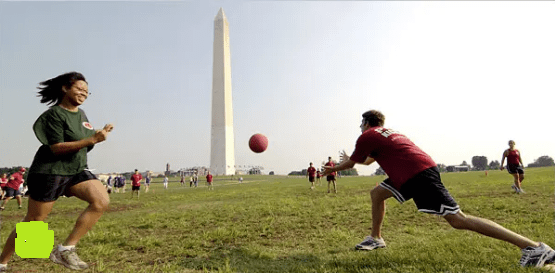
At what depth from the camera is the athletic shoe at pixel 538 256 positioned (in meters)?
3.02

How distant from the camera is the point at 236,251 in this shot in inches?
174

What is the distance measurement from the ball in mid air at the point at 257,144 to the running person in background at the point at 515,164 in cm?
881

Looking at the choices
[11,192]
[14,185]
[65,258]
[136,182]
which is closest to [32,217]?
[65,258]

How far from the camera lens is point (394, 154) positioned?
365 cm

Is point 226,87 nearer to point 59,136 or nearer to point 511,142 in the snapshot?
point 511,142

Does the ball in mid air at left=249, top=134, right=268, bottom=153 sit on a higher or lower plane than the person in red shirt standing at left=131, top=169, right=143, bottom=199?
higher

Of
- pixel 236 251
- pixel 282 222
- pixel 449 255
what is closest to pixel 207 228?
pixel 282 222

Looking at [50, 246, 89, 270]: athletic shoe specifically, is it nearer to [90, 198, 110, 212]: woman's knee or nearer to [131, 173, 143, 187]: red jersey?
[90, 198, 110, 212]: woman's knee

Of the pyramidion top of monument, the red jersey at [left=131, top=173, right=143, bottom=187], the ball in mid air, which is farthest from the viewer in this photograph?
the pyramidion top of monument

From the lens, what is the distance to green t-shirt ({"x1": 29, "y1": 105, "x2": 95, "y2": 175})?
10.3ft

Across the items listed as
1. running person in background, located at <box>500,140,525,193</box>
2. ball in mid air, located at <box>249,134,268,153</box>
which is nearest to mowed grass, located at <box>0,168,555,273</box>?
running person in background, located at <box>500,140,525,193</box>

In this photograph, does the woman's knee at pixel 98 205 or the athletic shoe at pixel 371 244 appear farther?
the athletic shoe at pixel 371 244

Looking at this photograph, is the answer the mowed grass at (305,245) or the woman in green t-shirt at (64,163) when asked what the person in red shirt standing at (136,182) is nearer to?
the mowed grass at (305,245)

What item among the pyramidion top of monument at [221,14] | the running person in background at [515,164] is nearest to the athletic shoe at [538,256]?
the running person in background at [515,164]
